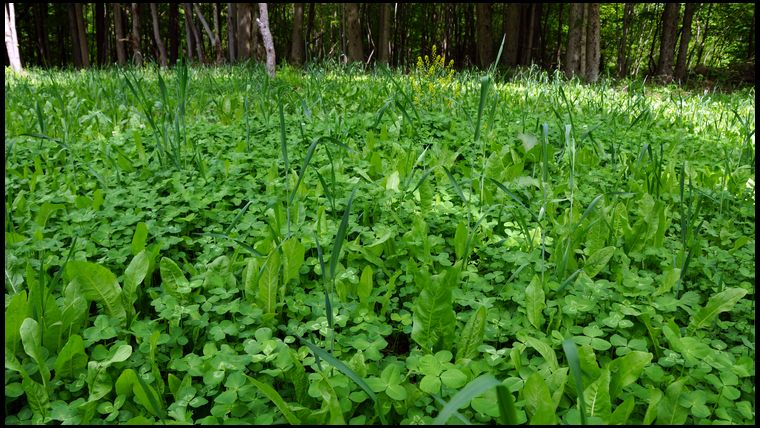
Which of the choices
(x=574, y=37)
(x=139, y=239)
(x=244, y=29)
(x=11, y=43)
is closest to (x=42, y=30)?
(x=11, y=43)

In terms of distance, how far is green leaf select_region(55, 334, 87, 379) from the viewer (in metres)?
1.41

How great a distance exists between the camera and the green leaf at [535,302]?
5.43 ft

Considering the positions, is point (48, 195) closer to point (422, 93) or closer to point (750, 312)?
point (750, 312)

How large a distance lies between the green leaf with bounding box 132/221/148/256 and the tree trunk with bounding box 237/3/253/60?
35.9ft

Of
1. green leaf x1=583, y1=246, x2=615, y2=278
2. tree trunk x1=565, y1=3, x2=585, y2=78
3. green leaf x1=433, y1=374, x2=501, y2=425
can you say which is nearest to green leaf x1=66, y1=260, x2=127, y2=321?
green leaf x1=433, y1=374, x2=501, y2=425

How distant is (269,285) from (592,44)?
9.72 meters

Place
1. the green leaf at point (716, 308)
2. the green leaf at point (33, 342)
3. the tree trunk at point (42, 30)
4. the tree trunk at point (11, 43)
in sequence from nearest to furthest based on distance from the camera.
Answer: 1. the green leaf at point (33, 342)
2. the green leaf at point (716, 308)
3. the tree trunk at point (11, 43)
4. the tree trunk at point (42, 30)

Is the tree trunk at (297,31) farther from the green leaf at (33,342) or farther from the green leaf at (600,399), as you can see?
the green leaf at (600,399)

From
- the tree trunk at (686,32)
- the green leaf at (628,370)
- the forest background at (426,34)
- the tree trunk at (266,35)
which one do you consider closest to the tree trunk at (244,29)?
the forest background at (426,34)

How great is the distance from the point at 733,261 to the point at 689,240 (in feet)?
0.84

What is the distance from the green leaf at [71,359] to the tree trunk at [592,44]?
987 centimetres

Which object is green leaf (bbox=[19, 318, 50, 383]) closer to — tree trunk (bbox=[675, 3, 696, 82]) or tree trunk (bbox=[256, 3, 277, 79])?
tree trunk (bbox=[256, 3, 277, 79])

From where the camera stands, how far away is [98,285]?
170 centimetres

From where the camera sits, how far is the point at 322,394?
4.20 feet
